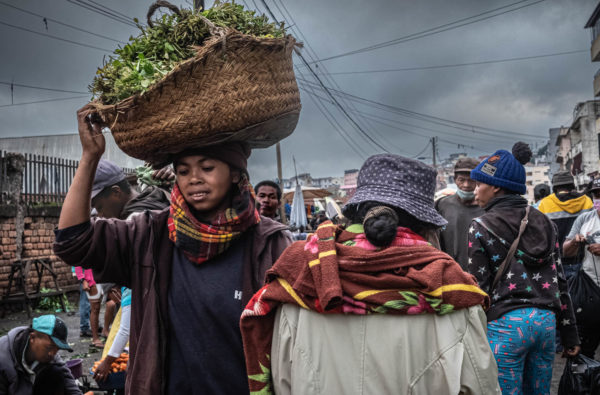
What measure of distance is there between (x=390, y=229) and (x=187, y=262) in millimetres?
1013

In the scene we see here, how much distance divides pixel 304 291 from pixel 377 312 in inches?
10.7

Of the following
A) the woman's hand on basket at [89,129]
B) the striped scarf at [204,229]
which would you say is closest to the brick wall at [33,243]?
the woman's hand on basket at [89,129]

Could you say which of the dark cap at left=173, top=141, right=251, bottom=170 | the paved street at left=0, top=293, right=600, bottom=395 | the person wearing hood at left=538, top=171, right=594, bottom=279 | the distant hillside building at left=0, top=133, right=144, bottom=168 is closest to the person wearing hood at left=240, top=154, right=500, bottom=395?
the dark cap at left=173, top=141, right=251, bottom=170

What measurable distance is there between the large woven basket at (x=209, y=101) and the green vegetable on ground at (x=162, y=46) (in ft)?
0.24

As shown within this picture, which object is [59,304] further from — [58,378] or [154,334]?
[154,334]

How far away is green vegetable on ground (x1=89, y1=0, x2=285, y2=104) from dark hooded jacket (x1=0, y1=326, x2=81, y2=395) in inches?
122

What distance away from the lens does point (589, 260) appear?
480 cm

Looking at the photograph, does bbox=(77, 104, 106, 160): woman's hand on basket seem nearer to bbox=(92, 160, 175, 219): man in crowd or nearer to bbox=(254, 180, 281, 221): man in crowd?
bbox=(92, 160, 175, 219): man in crowd

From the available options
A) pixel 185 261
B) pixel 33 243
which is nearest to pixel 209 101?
pixel 185 261

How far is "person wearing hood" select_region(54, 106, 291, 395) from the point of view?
1.95m

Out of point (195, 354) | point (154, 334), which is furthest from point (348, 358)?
point (154, 334)

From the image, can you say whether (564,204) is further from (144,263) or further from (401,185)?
(144,263)

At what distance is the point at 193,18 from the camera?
1874 millimetres

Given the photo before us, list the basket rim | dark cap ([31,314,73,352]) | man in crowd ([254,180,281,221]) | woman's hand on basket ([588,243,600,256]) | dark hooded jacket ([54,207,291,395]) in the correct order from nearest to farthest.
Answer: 1. the basket rim
2. dark hooded jacket ([54,207,291,395])
3. dark cap ([31,314,73,352])
4. woman's hand on basket ([588,243,600,256])
5. man in crowd ([254,180,281,221])
